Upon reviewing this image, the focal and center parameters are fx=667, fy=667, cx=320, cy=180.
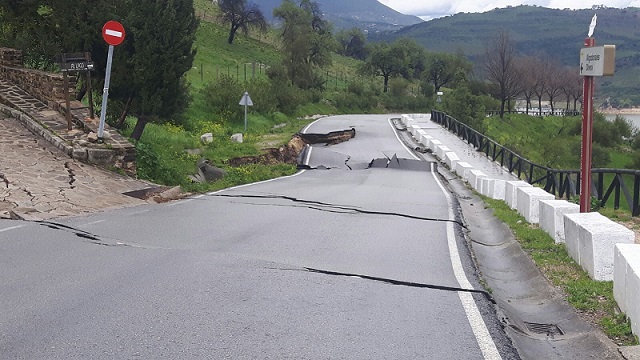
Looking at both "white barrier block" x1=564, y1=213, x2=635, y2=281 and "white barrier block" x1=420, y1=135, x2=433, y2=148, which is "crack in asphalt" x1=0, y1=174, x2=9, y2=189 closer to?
"white barrier block" x1=564, y1=213, x2=635, y2=281

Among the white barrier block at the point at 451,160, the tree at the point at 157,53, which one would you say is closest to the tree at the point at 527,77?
the white barrier block at the point at 451,160

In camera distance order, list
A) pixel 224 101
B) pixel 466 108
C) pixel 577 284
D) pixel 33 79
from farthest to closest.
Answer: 1. pixel 466 108
2. pixel 224 101
3. pixel 33 79
4. pixel 577 284

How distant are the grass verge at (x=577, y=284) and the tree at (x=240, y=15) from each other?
8547 cm

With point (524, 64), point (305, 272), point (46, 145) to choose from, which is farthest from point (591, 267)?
point (524, 64)

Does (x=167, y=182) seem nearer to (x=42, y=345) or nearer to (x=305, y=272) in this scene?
(x=305, y=272)

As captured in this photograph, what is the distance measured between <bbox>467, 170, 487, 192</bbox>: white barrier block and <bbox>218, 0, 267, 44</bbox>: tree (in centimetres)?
7503

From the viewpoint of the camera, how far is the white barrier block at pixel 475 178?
63.2 ft

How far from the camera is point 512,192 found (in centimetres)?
1445

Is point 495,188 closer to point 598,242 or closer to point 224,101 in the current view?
point 598,242

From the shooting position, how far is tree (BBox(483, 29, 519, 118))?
78.1 m

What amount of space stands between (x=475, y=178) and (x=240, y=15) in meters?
80.2

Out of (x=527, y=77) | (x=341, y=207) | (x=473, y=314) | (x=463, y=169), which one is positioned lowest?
(x=463, y=169)

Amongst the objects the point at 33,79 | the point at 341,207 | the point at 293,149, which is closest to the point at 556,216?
the point at 341,207

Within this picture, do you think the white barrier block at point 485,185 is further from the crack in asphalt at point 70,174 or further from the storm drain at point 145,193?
the crack in asphalt at point 70,174
